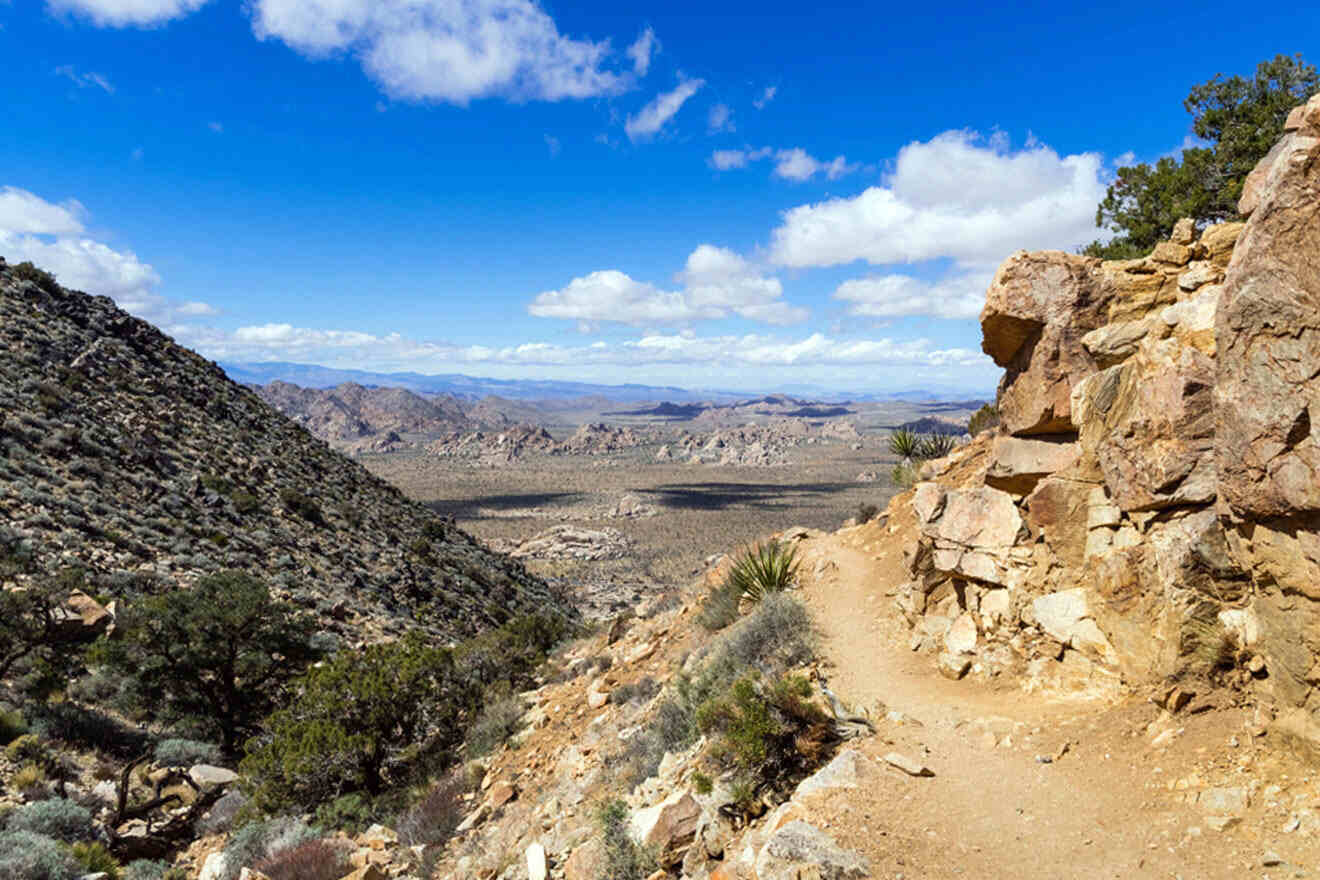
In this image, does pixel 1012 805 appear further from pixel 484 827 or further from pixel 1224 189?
pixel 1224 189

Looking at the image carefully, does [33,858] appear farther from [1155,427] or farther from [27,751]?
[1155,427]

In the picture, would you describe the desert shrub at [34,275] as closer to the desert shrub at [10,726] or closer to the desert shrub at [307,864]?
the desert shrub at [10,726]

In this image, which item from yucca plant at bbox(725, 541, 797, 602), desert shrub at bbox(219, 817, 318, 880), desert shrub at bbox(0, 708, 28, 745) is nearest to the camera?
desert shrub at bbox(219, 817, 318, 880)

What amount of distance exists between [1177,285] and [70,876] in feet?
53.4

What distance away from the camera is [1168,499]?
6.97 m

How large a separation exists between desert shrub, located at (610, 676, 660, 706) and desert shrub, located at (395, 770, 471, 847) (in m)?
2.85

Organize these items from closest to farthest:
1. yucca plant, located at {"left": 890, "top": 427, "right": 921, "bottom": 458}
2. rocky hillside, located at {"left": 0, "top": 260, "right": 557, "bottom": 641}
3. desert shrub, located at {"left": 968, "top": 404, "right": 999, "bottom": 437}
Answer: desert shrub, located at {"left": 968, "top": 404, "right": 999, "bottom": 437}, yucca plant, located at {"left": 890, "top": 427, "right": 921, "bottom": 458}, rocky hillside, located at {"left": 0, "top": 260, "right": 557, "bottom": 641}

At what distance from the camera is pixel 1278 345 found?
5508mm

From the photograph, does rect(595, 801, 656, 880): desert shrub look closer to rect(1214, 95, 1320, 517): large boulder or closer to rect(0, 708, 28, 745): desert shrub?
rect(1214, 95, 1320, 517): large boulder

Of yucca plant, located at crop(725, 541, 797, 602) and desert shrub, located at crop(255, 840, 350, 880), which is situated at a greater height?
yucca plant, located at crop(725, 541, 797, 602)

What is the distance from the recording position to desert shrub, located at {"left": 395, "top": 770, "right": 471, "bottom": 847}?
9227 millimetres

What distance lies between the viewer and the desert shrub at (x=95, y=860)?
888 cm

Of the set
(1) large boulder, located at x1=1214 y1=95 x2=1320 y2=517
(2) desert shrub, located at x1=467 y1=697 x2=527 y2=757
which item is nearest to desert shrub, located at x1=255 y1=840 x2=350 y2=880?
(2) desert shrub, located at x1=467 y1=697 x2=527 y2=757

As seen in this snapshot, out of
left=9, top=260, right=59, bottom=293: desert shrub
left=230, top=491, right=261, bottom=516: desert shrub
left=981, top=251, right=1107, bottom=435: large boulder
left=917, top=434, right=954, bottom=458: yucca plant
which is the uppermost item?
left=9, top=260, right=59, bottom=293: desert shrub
